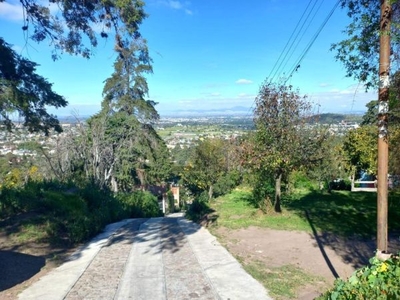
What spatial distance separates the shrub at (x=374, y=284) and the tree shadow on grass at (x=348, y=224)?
276 cm

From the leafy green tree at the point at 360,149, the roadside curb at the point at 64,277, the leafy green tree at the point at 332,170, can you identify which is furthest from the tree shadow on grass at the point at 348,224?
the roadside curb at the point at 64,277

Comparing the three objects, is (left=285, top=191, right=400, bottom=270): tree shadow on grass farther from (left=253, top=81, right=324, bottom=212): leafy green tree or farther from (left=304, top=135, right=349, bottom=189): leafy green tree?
(left=304, top=135, right=349, bottom=189): leafy green tree

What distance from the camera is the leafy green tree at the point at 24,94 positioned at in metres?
9.67

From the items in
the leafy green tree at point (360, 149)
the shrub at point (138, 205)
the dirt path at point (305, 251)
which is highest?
the leafy green tree at point (360, 149)

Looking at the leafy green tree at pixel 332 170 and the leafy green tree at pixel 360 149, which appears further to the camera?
the leafy green tree at pixel 332 170

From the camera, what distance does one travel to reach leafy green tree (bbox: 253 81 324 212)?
395 inches

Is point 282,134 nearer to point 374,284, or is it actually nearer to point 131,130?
point 374,284

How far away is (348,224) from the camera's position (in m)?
9.86

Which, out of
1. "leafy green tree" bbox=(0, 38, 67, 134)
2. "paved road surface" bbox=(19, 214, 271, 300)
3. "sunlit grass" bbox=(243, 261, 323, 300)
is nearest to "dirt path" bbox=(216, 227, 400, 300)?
"sunlit grass" bbox=(243, 261, 323, 300)

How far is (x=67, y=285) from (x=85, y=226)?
3.58m

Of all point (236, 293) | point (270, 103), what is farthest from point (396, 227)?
point (236, 293)

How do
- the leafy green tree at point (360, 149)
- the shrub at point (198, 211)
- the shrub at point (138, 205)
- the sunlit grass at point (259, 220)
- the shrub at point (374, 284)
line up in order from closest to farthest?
the shrub at point (374, 284)
the sunlit grass at point (259, 220)
the shrub at point (198, 211)
the shrub at point (138, 205)
the leafy green tree at point (360, 149)

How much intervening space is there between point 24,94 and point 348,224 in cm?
995

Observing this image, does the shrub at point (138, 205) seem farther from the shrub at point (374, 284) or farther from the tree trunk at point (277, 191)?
the shrub at point (374, 284)
